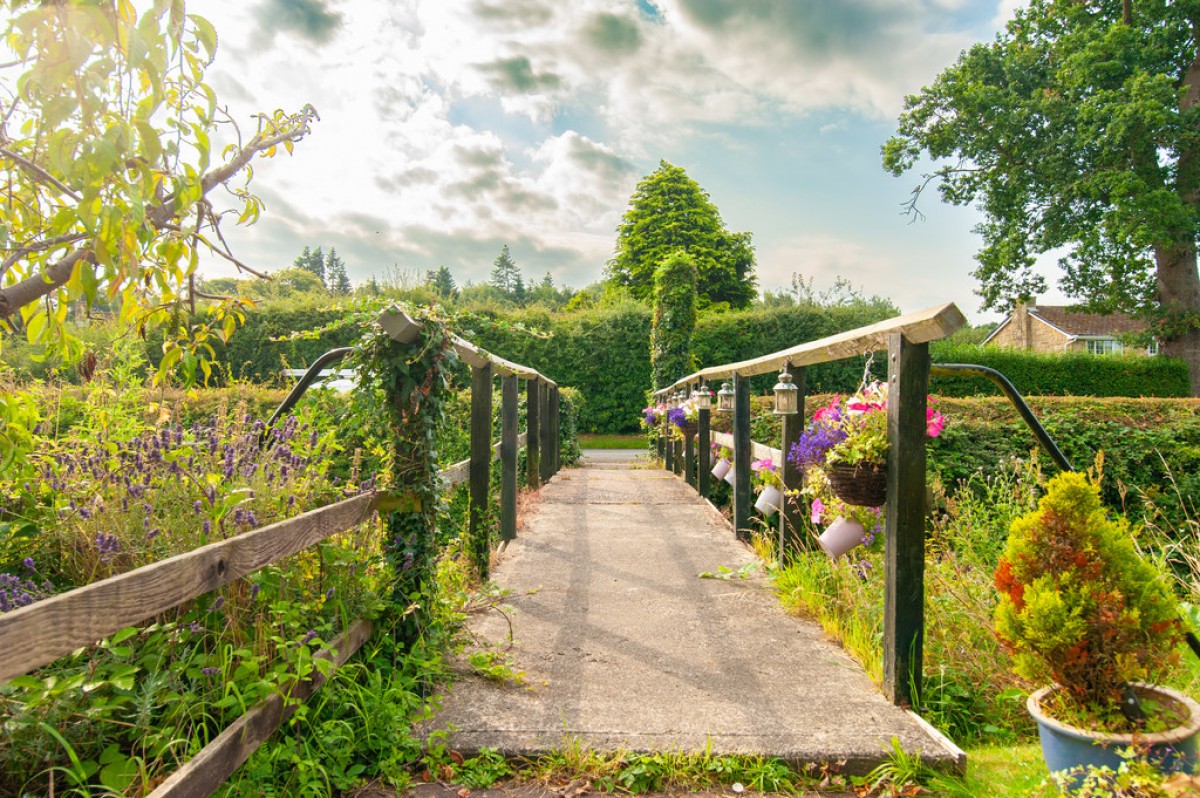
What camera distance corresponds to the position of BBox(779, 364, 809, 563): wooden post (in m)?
4.49

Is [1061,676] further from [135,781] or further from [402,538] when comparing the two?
[135,781]

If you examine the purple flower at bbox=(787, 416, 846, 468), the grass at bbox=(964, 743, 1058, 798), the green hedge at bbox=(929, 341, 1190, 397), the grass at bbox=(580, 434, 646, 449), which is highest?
the green hedge at bbox=(929, 341, 1190, 397)

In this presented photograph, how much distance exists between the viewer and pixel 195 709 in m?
1.93

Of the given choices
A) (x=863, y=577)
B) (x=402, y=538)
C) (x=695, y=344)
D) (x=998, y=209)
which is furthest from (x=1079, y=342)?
(x=402, y=538)

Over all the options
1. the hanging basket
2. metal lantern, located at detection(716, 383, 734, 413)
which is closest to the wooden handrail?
the hanging basket

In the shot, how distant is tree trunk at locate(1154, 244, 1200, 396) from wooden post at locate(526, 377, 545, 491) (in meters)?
16.8

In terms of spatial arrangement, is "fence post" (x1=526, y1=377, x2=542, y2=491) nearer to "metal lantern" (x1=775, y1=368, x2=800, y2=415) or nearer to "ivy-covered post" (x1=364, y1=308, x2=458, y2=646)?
"metal lantern" (x1=775, y1=368, x2=800, y2=415)

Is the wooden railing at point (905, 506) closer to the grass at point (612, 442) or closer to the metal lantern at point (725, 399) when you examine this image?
the metal lantern at point (725, 399)

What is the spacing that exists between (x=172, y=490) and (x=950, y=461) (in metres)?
5.97

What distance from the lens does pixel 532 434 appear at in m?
8.32

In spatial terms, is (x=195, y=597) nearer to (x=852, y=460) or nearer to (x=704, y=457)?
(x=852, y=460)

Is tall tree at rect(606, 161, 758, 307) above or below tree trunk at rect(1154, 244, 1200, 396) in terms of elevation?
above

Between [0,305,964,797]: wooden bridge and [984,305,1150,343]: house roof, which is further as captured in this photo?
[984,305,1150,343]: house roof

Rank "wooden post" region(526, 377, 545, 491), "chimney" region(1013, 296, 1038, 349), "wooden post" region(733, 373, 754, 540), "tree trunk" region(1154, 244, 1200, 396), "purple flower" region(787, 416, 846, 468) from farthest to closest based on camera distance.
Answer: "chimney" region(1013, 296, 1038, 349)
"tree trunk" region(1154, 244, 1200, 396)
"wooden post" region(526, 377, 545, 491)
"wooden post" region(733, 373, 754, 540)
"purple flower" region(787, 416, 846, 468)
